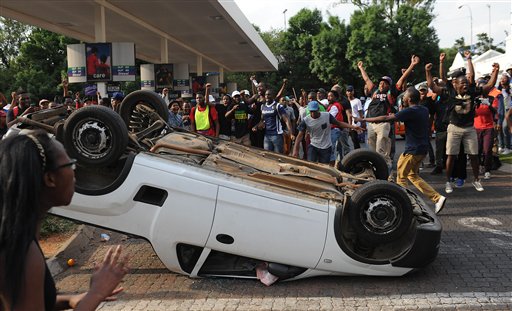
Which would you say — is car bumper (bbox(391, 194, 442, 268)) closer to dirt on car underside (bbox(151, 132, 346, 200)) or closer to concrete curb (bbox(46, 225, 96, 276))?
dirt on car underside (bbox(151, 132, 346, 200))

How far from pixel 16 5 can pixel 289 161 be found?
1433cm

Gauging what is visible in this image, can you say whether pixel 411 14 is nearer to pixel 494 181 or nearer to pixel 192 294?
pixel 494 181

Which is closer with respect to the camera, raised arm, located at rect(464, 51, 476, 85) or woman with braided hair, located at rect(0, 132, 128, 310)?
woman with braided hair, located at rect(0, 132, 128, 310)

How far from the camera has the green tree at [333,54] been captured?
146ft

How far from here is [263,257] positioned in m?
4.52

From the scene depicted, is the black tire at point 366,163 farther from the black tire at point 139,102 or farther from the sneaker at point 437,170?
the sneaker at point 437,170

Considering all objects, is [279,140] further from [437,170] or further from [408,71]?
[437,170]

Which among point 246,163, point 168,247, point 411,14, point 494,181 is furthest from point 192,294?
point 411,14

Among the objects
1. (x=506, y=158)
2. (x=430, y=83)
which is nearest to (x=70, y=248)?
(x=430, y=83)

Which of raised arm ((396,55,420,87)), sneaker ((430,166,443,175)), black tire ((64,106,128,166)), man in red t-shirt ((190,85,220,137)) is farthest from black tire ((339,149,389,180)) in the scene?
sneaker ((430,166,443,175))

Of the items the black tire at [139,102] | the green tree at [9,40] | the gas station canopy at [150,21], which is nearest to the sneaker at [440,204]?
the black tire at [139,102]

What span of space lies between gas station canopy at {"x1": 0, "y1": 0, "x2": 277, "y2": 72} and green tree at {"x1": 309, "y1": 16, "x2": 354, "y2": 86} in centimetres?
1665

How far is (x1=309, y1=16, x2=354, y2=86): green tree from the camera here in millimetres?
44469

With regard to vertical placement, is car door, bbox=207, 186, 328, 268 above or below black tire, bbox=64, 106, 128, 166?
below
